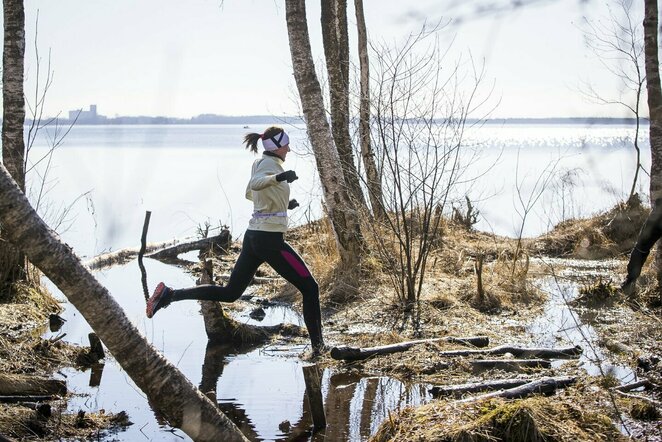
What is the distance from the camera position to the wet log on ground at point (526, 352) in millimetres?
8195

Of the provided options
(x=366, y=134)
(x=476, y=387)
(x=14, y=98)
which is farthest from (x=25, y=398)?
(x=366, y=134)

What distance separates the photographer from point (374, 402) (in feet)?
23.4

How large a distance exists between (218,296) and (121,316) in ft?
12.5

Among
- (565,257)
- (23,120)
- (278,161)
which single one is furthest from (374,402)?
(565,257)

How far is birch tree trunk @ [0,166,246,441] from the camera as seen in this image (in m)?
4.40

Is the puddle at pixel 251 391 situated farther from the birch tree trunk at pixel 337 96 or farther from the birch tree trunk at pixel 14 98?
the birch tree trunk at pixel 337 96

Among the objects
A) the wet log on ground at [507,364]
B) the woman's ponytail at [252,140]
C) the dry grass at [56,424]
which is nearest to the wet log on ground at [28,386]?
the dry grass at [56,424]

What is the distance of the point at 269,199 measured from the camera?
8.09 metres

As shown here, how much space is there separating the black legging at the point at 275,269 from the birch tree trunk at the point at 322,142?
133 inches

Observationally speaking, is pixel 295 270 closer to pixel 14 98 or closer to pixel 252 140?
pixel 252 140

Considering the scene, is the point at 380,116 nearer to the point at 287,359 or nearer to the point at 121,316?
the point at 287,359

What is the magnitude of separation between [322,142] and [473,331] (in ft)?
12.1

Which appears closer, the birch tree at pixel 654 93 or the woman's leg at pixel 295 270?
the woman's leg at pixel 295 270

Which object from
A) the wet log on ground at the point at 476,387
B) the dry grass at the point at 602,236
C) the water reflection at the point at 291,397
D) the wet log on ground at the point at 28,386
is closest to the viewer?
the water reflection at the point at 291,397
